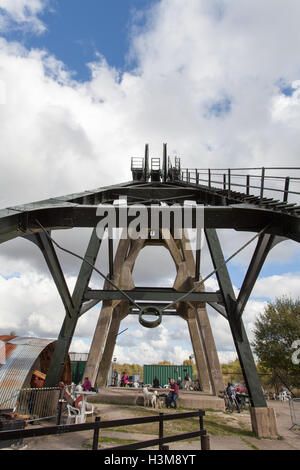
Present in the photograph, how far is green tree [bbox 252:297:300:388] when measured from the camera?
30.8 m

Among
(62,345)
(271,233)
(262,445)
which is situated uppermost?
(271,233)

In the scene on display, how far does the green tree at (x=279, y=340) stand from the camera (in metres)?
30.8

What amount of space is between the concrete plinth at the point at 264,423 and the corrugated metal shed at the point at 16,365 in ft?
22.5

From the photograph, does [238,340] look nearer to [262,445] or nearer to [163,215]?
[262,445]

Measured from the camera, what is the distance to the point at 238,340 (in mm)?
9273

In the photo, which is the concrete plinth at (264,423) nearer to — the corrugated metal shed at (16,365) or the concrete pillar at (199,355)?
the corrugated metal shed at (16,365)

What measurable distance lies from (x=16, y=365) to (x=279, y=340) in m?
28.5

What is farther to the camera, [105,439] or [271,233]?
[105,439]

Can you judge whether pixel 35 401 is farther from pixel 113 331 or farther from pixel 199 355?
pixel 199 355

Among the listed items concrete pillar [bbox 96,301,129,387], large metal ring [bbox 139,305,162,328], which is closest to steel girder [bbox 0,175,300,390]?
large metal ring [bbox 139,305,162,328]

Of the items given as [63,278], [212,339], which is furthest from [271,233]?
[212,339]
